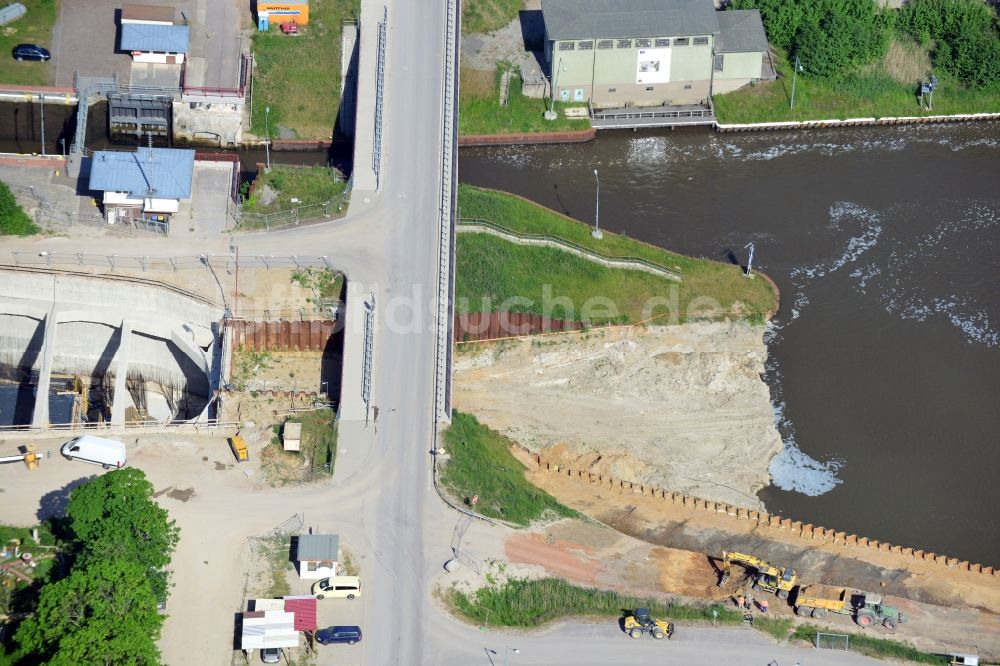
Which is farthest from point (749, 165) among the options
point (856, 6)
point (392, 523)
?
point (392, 523)

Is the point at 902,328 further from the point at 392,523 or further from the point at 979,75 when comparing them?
the point at 392,523

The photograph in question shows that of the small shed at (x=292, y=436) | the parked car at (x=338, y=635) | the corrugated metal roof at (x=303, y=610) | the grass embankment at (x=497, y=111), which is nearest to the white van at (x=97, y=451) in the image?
the small shed at (x=292, y=436)

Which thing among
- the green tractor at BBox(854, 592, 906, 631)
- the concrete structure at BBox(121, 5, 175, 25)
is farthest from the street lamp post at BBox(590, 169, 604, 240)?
the concrete structure at BBox(121, 5, 175, 25)

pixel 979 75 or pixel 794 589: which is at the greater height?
pixel 979 75

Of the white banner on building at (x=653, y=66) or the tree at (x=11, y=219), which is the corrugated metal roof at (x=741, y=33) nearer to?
the white banner on building at (x=653, y=66)

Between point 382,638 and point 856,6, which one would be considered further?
point 856,6

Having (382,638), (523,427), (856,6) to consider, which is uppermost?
(856,6)

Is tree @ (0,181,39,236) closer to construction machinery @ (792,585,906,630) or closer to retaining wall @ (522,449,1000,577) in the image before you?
retaining wall @ (522,449,1000,577)
